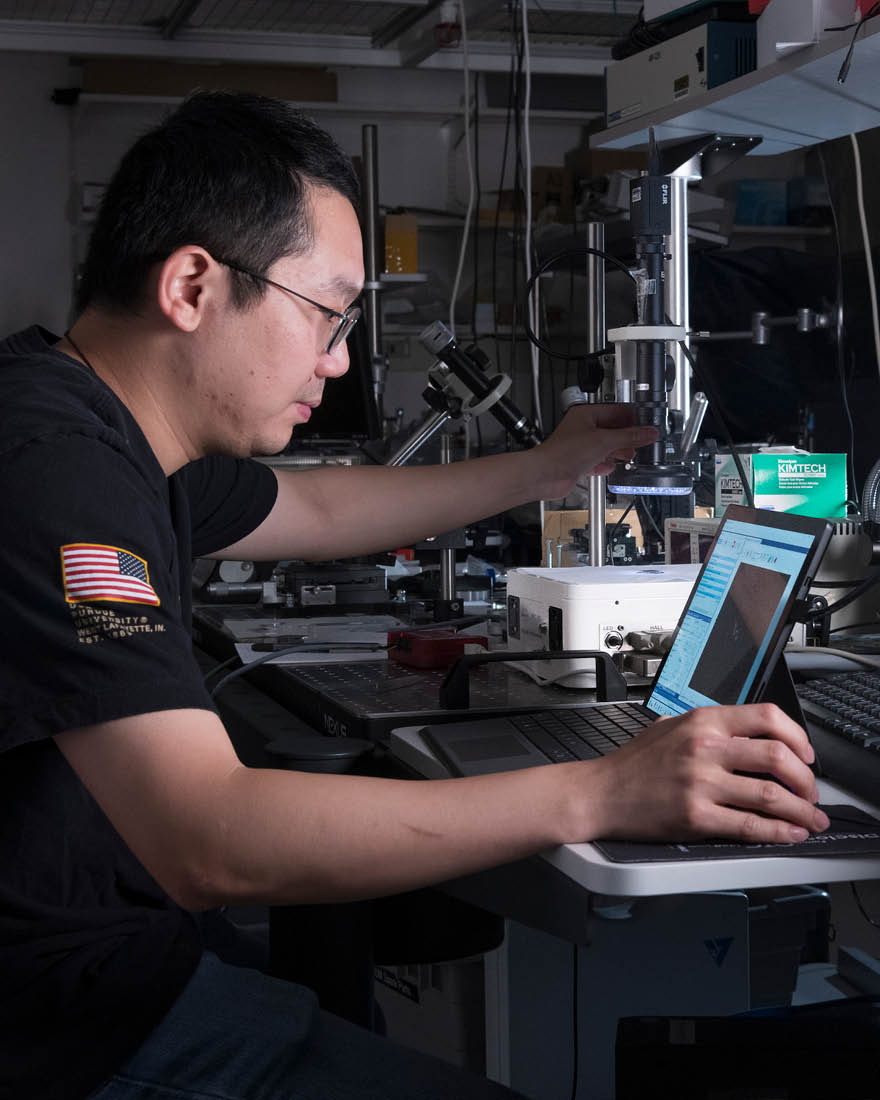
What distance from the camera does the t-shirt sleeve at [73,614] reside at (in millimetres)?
849

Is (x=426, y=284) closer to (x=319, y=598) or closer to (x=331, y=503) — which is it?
(x=319, y=598)

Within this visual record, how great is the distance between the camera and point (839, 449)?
359 cm

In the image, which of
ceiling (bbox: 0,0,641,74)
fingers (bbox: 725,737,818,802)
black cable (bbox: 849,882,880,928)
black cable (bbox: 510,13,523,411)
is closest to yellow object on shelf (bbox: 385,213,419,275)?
black cable (bbox: 510,13,523,411)

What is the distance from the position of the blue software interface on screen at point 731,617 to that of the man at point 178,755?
23 centimetres

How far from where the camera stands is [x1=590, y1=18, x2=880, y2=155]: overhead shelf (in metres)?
1.59

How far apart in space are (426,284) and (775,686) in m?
3.96

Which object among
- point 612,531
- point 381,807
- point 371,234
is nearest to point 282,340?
point 381,807

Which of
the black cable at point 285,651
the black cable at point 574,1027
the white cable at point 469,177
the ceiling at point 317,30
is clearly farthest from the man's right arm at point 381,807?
the ceiling at point 317,30

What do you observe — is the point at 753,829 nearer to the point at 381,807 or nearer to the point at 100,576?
the point at 381,807

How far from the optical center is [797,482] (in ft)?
6.46

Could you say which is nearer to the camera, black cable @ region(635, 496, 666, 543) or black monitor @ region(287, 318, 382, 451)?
black cable @ region(635, 496, 666, 543)

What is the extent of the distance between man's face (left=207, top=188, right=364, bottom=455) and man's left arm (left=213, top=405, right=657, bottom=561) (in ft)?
1.85

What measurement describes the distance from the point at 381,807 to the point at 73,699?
0.22 meters

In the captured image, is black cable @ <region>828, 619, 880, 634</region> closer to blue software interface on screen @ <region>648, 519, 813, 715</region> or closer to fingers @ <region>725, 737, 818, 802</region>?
blue software interface on screen @ <region>648, 519, 813, 715</region>
